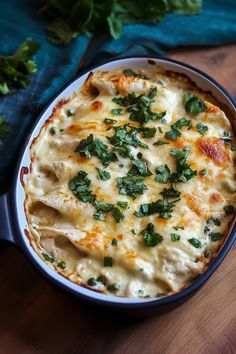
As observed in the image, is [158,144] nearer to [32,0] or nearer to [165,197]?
[165,197]

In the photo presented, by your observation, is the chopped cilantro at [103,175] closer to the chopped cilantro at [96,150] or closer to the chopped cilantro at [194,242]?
the chopped cilantro at [96,150]

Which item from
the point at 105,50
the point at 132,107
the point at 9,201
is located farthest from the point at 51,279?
the point at 105,50

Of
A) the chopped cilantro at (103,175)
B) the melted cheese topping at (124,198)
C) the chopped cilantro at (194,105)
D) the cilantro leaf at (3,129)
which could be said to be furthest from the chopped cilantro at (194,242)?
the cilantro leaf at (3,129)

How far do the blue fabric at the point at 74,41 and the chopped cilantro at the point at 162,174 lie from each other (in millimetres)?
857

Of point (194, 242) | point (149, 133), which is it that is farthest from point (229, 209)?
point (149, 133)

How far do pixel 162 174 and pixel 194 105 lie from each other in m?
0.44

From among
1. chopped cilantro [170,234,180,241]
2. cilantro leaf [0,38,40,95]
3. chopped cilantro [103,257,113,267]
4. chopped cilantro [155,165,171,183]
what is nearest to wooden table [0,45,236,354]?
chopped cilantro [103,257,113,267]

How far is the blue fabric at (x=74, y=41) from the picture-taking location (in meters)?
2.94

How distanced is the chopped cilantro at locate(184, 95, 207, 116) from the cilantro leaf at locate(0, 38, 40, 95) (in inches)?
36.6

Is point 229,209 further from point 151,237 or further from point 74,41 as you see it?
point 74,41

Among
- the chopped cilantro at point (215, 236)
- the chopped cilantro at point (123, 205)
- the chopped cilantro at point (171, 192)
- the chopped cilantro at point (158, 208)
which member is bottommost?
the chopped cilantro at point (215, 236)

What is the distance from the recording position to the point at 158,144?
2.45 meters

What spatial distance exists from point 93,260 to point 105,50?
4.70 ft

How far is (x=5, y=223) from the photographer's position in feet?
7.04
